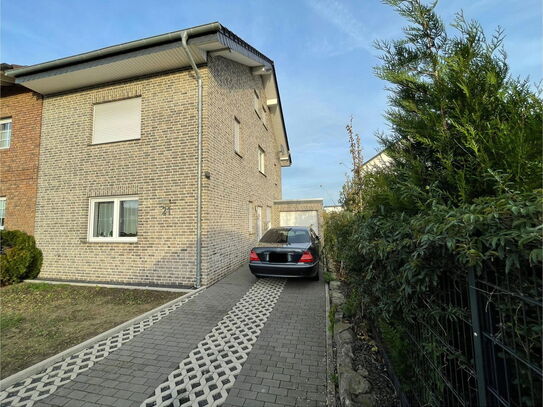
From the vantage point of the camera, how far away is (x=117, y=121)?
749cm

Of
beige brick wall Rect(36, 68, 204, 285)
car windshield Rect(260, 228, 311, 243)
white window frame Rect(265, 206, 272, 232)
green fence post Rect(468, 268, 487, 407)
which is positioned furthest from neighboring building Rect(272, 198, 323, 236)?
green fence post Rect(468, 268, 487, 407)

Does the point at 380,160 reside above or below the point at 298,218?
above

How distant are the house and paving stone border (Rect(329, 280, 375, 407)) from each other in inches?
155

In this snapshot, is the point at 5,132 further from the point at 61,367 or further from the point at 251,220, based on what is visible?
the point at 61,367

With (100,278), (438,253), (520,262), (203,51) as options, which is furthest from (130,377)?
(203,51)

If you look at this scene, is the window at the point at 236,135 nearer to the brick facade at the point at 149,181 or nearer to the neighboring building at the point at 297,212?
the brick facade at the point at 149,181

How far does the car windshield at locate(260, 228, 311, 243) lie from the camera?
22.3ft

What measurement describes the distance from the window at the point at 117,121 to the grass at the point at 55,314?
4.25 metres

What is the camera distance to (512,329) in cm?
112

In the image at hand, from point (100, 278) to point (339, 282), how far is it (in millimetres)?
6466

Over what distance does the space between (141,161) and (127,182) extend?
2.32 ft

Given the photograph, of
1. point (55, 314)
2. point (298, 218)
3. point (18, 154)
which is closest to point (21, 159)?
point (18, 154)

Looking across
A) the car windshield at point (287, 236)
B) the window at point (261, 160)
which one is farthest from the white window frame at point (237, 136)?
the car windshield at point (287, 236)

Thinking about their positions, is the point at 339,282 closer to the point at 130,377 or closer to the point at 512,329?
the point at 130,377
